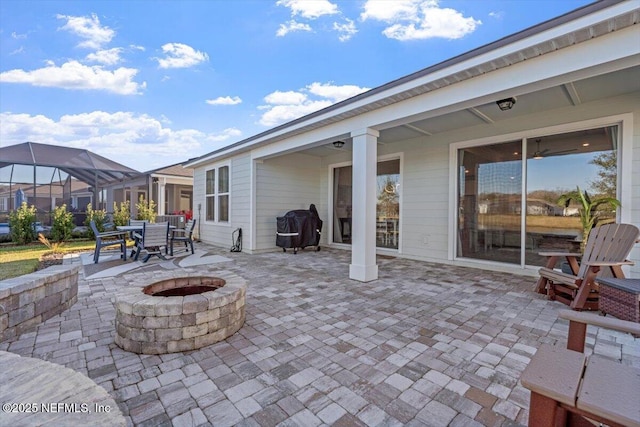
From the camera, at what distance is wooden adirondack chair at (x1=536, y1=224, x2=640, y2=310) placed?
125 inches

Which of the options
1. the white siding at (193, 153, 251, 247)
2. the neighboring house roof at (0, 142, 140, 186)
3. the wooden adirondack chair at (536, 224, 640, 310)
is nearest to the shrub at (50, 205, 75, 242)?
the white siding at (193, 153, 251, 247)

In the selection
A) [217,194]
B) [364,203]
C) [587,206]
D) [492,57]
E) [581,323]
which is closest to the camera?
[581,323]

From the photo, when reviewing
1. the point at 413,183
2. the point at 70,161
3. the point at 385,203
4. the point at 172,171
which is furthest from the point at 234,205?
the point at 70,161

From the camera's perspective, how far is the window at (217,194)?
8.48m

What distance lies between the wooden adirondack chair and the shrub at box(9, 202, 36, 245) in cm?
1240

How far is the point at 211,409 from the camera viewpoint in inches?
64.8

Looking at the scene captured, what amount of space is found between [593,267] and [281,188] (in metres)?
6.41

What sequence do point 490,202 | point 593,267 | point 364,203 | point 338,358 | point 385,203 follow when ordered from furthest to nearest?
point 385,203 < point 490,202 < point 364,203 < point 593,267 < point 338,358

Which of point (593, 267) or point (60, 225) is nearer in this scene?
point (593, 267)

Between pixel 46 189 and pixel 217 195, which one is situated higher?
pixel 46 189

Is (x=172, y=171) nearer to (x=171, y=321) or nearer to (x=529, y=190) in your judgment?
(x=171, y=321)

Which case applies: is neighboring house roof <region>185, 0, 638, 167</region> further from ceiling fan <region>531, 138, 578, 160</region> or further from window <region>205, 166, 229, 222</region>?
window <region>205, 166, 229, 222</region>

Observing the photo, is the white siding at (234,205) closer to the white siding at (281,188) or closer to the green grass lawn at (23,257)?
the white siding at (281,188)

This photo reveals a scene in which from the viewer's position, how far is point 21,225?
8.30 metres
